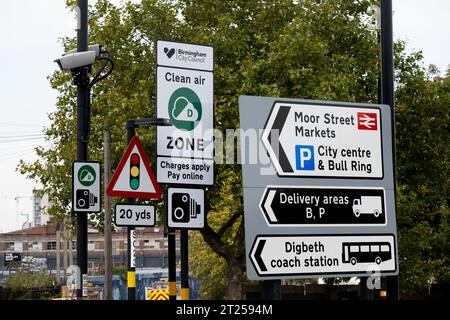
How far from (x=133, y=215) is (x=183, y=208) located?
14.7 ft

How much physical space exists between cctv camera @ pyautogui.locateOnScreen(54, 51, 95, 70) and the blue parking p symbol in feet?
36.4

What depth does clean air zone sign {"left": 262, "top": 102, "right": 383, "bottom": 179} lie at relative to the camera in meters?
6.38

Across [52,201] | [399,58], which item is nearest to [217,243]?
[52,201]

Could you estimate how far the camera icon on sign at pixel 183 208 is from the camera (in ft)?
35.5

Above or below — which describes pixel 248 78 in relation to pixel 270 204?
above

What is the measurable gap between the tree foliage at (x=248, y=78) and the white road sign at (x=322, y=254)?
20.3 m

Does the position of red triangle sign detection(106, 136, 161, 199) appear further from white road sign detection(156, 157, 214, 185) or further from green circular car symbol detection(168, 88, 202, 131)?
green circular car symbol detection(168, 88, 202, 131)

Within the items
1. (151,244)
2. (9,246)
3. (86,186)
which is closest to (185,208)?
(86,186)

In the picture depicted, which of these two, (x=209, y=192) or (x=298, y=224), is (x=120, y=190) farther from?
(x=209, y=192)

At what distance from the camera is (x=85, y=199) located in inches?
663

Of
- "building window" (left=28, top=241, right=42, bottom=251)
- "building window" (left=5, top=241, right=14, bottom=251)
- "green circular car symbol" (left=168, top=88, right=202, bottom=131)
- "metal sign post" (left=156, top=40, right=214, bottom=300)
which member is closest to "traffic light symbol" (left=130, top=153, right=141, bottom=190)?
"metal sign post" (left=156, top=40, right=214, bottom=300)

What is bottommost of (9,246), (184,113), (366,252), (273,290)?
(9,246)

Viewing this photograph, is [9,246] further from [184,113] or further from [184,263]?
[184,113]

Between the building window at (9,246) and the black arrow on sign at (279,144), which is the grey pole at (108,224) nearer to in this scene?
the black arrow on sign at (279,144)
